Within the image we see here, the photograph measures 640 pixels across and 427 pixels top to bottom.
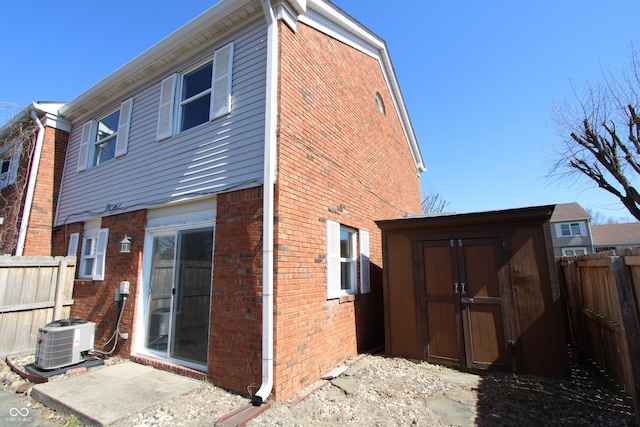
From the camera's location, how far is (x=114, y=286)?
631 cm

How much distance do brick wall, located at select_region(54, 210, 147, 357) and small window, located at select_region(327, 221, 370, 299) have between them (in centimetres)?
359

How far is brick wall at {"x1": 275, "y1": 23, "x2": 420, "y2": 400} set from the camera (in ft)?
14.4

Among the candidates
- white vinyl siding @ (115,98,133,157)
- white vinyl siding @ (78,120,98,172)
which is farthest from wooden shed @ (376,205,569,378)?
white vinyl siding @ (78,120,98,172)

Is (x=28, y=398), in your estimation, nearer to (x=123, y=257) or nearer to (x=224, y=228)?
(x=123, y=257)

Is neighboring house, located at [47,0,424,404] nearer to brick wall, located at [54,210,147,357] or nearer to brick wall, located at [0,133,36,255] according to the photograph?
brick wall, located at [54,210,147,357]

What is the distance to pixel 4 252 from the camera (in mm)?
8188

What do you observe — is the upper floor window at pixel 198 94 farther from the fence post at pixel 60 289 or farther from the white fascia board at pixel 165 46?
the fence post at pixel 60 289

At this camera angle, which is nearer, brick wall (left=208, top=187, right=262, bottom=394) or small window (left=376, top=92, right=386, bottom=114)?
brick wall (left=208, top=187, right=262, bottom=394)

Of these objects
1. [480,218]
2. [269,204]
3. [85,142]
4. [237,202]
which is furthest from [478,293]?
[85,142]

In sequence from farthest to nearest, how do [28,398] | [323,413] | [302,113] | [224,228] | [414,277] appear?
1. [414,277]
2. [302,113]
3. [224,228]
4. [28,398]
5. [323,413]

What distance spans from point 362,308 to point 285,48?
4954mm

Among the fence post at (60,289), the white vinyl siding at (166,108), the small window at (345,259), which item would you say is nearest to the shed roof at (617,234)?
the small window at (345,259)

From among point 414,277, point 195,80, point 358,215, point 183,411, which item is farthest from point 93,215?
point 414,277

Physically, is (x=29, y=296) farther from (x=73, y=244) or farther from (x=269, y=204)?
(x=269, y=204)
